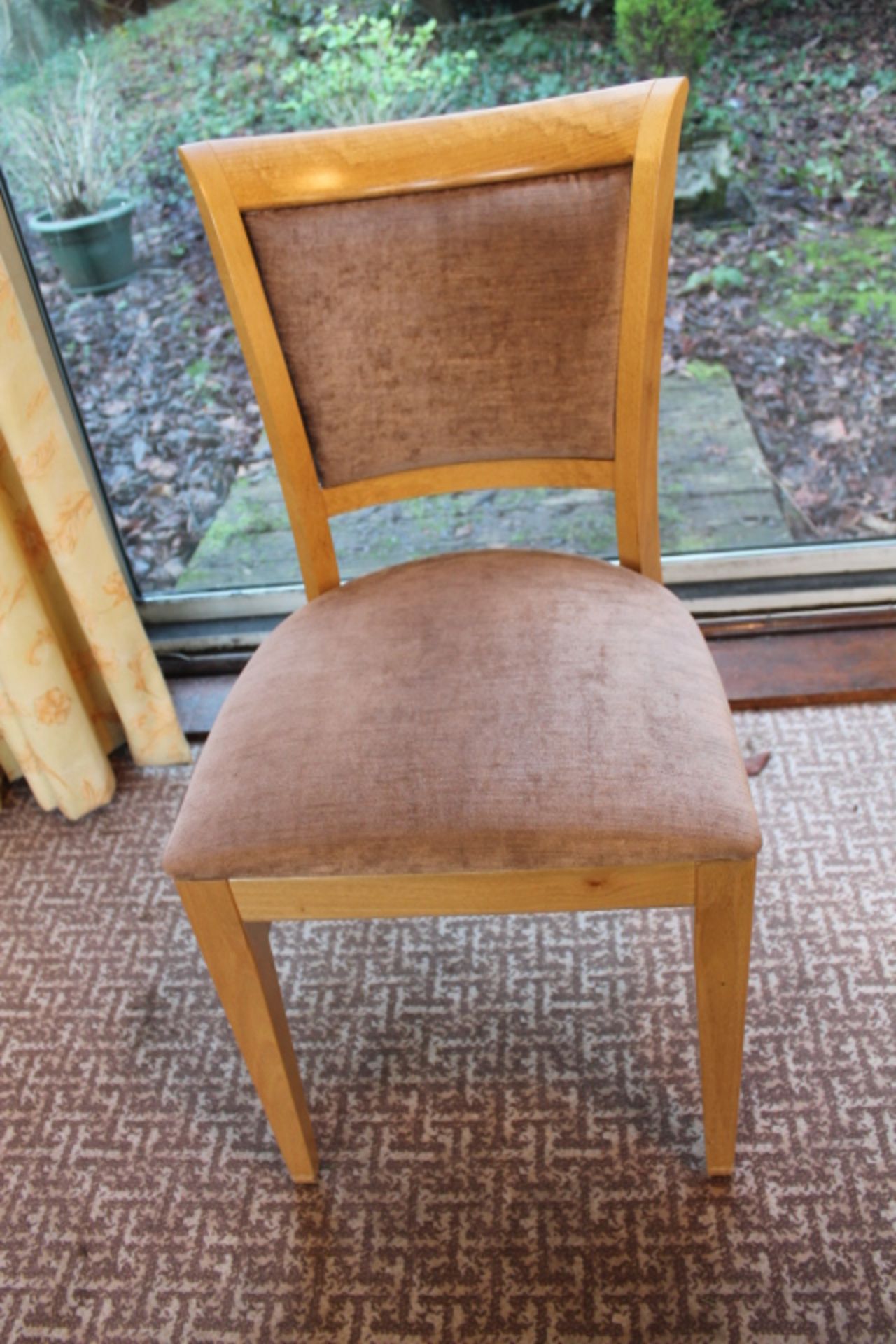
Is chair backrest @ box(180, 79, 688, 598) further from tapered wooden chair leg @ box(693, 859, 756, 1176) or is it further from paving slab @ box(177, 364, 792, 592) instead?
paving slab @ box(177, 364, 792, 592)

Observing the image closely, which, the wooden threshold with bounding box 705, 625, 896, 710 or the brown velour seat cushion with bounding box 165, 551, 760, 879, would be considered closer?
the brown velour seat cushion with bounding box 165, 551, 760, 879

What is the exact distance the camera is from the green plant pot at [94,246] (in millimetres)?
1615

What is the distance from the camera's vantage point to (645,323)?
1097 mm

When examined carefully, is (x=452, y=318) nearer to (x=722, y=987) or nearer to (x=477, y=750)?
(x=477, y=750)

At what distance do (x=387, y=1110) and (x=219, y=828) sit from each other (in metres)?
0.47

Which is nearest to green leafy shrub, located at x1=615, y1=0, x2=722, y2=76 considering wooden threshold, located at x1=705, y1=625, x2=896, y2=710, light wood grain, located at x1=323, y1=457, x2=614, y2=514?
light wood grain, located at x1=323, y1=457, x2=614, y2=514

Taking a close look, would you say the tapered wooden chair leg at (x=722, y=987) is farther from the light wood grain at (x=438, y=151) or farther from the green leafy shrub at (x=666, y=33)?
the green leafy shrub at (x=666, y=33)

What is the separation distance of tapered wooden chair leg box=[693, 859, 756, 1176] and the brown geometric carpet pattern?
89mm

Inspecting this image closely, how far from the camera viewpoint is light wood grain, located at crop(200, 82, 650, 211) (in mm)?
1039

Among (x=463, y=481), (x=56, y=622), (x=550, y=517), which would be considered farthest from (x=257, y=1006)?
(x=550, y=517)

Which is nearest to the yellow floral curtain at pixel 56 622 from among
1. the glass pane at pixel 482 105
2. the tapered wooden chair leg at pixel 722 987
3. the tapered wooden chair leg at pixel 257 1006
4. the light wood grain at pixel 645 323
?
the glass pane at pixel 482 105

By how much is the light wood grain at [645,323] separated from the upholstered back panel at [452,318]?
0.02m

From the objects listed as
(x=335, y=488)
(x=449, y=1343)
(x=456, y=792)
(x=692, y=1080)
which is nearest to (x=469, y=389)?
(x=335, y=488)

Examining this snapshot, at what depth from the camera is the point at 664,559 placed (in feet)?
6.04
